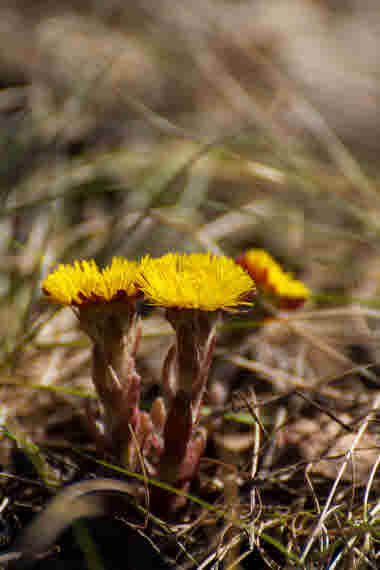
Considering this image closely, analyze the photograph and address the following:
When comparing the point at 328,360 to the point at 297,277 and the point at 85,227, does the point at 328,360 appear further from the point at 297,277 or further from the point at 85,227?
the point at 85,227

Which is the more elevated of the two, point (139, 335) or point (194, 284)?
point (194, 284)

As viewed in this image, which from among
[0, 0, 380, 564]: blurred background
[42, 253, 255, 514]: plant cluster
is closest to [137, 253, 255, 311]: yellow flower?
[42, 253, 255, 514]: plant cluster

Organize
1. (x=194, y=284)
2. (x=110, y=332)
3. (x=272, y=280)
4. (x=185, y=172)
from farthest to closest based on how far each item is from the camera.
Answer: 1. (x=185, y=172)
2. (x=272, y=280)
3. (x=110, y=332)
4. (x=194, y=284)

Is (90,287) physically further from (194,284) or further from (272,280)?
(272,280)

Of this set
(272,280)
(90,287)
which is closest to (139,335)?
(90,287)

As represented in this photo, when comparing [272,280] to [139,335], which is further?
[272,280]

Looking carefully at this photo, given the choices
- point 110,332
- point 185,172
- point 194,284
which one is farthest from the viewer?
point 185,172
